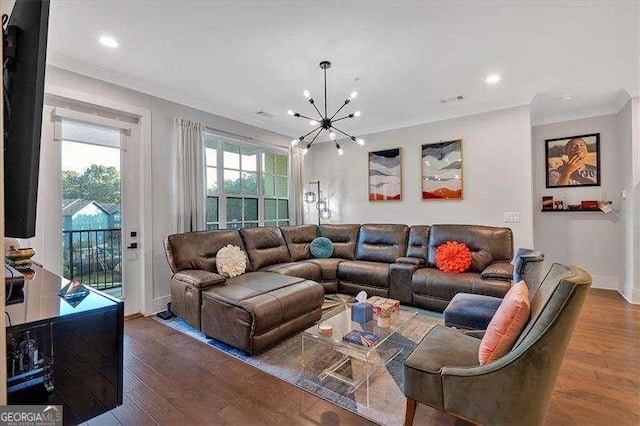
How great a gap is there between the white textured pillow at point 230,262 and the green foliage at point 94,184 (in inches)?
53.0

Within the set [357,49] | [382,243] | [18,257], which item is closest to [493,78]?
[357,49]

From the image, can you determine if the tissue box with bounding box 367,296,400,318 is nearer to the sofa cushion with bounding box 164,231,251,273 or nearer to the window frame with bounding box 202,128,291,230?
the sofa cushion with bounding box 164,231,251,273

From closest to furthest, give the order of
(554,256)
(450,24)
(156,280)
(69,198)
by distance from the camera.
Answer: (450,24), (69,198), (156,280), (554,256)

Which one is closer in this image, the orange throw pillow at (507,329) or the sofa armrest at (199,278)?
the orange throw pillow at (507,329)

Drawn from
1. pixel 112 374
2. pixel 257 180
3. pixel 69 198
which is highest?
pixel 257 180

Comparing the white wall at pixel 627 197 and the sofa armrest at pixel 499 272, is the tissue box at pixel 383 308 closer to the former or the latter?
the sofa armrest at pixel 499 272

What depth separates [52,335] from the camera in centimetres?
114

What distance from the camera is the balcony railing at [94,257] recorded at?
3.16 m

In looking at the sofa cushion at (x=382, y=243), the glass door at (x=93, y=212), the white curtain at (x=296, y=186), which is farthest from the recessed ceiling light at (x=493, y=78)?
the glass door at (x=93, y=212)

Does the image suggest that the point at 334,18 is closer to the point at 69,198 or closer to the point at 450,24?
the point at 450,24

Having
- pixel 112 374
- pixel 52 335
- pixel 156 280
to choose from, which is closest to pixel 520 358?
pixel 112 374

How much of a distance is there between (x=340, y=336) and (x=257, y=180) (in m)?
3.42

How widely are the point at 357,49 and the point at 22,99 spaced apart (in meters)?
2.50

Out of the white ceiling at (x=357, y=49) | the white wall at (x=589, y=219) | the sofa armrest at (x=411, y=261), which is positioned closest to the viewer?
the white ceiling at (x=357, y=49)
